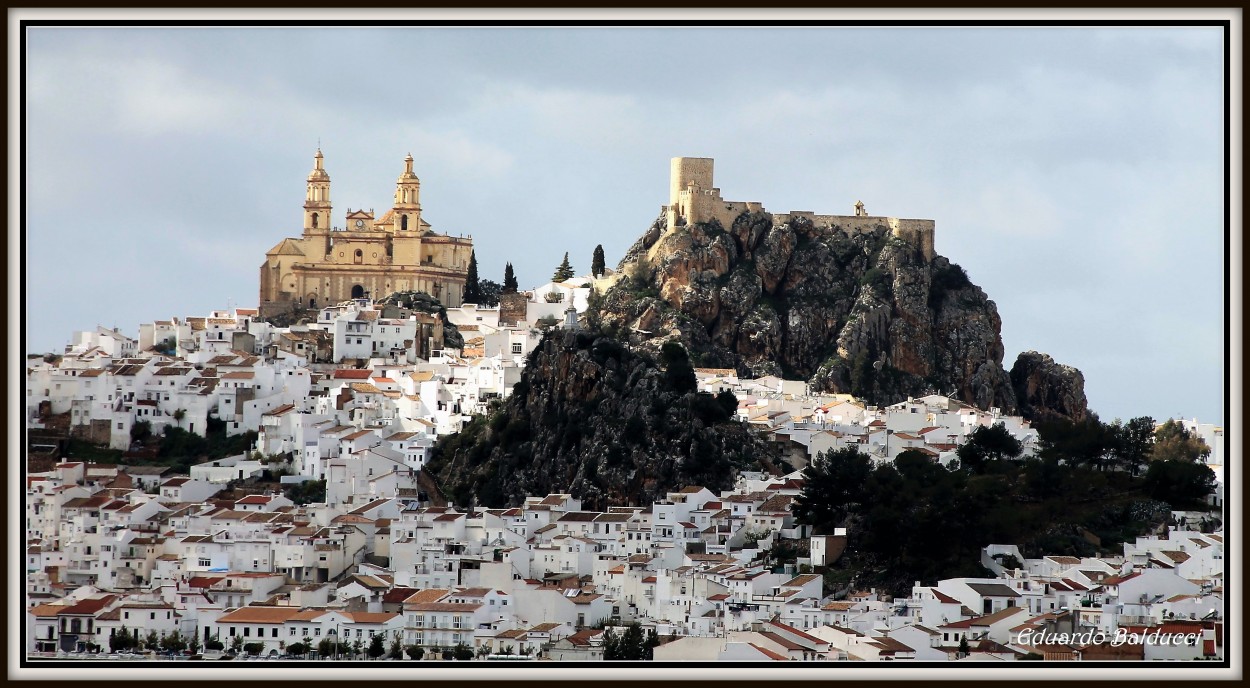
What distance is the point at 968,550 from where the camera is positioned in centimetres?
4806

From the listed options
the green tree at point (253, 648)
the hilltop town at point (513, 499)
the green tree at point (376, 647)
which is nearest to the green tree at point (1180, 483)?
the hilltop town at point (513, 499)

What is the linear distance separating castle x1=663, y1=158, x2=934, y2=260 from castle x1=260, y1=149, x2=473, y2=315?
309 inches

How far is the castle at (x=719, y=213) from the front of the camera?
77625mm

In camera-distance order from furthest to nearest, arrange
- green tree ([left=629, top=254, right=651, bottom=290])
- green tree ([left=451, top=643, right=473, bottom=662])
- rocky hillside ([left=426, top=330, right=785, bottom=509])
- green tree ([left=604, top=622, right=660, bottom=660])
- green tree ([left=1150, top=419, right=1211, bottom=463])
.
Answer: green tree ([left=629, top=254, right=651, bottom=290]), green tree ([left=1150, top=419, right=1211, bottom=463]), rocky hillside ([left=426, top=330, right=785, bottom=509]), green tree ([left=451, top=643, right=473, bottom=662]), green tree ([left=604, top=622, right=660, bottom=660])

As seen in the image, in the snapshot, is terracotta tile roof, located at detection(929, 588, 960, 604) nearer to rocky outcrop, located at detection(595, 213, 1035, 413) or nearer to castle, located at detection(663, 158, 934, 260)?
rocky outcrop, located at detection(595, 213, 1035, 413)

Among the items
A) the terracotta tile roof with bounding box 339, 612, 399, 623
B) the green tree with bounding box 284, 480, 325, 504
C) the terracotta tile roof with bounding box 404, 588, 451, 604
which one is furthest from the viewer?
the green tree with bounding box 284, 480, 325, 504

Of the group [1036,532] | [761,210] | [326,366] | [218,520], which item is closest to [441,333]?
[326,366]

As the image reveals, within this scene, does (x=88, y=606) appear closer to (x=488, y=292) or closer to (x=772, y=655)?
(x=772, y=655)

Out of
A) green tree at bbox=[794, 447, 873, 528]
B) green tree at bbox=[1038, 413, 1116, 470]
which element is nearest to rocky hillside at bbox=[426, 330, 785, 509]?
green tree at bbox=[794, 447, 873, 528]

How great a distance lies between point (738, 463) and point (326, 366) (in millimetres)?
17141

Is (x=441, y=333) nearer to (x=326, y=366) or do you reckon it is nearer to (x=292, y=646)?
(x=326, y=366)

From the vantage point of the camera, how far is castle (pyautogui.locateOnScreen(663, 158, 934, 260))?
77625mm

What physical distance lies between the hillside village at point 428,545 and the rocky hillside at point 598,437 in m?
0.75

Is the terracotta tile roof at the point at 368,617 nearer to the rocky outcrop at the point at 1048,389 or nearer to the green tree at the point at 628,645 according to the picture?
the green tree at the point at 628,645
